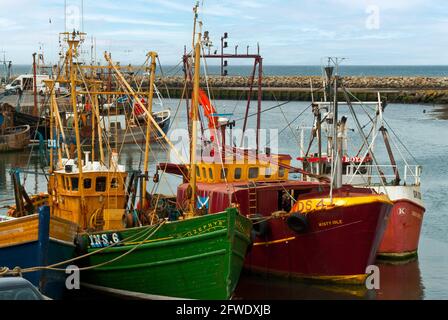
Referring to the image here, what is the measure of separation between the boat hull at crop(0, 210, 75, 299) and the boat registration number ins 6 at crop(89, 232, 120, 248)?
1.42 meters

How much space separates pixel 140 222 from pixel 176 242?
3.60 m

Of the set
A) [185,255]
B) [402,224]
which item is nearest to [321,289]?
[402,224]

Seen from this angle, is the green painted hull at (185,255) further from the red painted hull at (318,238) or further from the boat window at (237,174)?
the boat window at (237,174)

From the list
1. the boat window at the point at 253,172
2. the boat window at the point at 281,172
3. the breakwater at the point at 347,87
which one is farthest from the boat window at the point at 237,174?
the breakwater at the point at 347,87

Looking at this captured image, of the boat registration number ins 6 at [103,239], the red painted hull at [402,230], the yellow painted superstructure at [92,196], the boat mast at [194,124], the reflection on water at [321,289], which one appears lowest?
the reflection on water at [321,289]

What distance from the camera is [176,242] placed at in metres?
21.2

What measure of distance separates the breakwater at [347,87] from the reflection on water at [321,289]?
75553 millimetres

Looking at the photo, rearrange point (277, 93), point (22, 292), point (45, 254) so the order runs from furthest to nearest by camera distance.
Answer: point (277, 93) → point (45, 254) → point (22, 292)

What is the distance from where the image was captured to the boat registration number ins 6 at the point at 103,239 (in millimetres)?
22312

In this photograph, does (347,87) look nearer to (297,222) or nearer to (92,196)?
(297,222)

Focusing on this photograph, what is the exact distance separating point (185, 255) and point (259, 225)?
15.9ft
